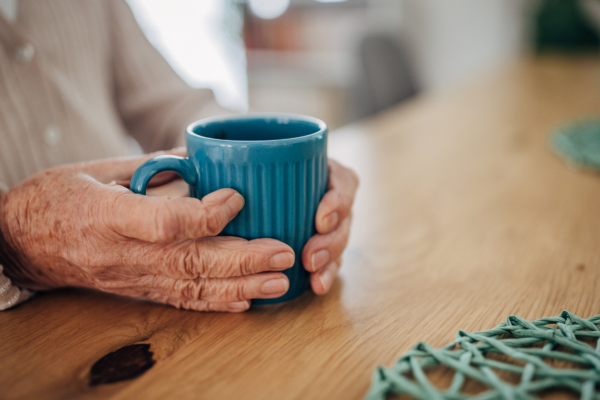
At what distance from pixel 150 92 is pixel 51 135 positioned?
27cm

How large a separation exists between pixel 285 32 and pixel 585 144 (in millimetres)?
2830

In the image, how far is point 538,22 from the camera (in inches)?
97.0

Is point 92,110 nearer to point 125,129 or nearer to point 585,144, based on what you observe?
point 125,129

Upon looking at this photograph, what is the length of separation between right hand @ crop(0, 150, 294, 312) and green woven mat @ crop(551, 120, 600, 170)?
2.31ft

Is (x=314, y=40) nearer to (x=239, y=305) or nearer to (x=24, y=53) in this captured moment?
(x=24, y=53)

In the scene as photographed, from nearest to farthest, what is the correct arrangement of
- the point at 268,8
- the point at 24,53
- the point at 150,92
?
the point at 24,53
the point at 150,92
the point at 268,8

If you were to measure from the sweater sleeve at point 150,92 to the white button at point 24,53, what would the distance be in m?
0.24

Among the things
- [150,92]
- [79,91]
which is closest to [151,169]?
[79,91]

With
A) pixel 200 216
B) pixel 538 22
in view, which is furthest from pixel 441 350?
pixel 538 22

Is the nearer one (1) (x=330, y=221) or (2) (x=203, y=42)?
(1) (x=330, y=221)

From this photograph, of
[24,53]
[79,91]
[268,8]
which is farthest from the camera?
[268,8]

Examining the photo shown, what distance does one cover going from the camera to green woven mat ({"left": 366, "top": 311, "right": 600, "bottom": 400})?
0.30 m

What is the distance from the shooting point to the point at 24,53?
0.62 meters

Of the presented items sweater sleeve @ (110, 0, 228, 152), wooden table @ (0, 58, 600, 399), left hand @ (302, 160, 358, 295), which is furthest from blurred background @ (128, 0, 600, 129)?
left hand @ (302, 160, 358, 295)
